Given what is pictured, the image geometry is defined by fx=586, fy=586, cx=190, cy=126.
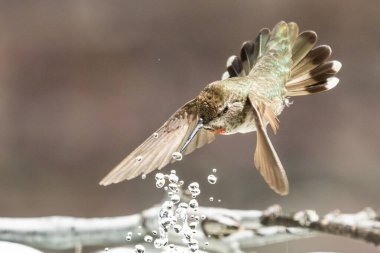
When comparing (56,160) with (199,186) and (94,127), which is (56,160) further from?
(199,186)

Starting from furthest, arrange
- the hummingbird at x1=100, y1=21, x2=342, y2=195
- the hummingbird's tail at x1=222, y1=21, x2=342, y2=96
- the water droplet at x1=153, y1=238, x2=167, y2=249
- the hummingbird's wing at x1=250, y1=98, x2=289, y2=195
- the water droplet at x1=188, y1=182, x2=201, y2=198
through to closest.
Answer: the water droplet at x1=153, y1=238, x2=167, y2=249 → the water droplet at x1=188, y1=182, x2=201, y2=198 → the hummingbird's tail at x1=222, y1=21, x2=342, y2=96 → the hummingbird at x1=100, y1=21, x2=342, y2=195 → the hummingbird's wing at x1=250, y1=98, x2=289, y2=195

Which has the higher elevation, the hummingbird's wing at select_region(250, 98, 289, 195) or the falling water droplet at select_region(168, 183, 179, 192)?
the falling water droplet at select_region(168, 183, 179, 192)

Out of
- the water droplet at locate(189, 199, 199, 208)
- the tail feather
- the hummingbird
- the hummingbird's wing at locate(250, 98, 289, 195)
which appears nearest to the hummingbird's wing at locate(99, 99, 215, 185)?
the hummingbird

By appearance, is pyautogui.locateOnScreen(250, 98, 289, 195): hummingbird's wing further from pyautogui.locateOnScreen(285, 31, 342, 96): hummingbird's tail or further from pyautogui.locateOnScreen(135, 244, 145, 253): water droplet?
pyautogui.locateOnScreen(135, 244, 145, 253): water droplet

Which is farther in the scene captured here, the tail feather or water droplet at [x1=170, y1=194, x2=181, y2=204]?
water droplet at [x1=170, y1=194, x2=181, y2=204]

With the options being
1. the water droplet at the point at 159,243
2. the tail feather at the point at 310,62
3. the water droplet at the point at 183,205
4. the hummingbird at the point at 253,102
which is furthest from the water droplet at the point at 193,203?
the tail feather at the point at 310,62

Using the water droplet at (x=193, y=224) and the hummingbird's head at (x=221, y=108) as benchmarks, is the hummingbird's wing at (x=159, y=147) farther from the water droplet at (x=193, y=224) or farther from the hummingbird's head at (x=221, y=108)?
the water droplet at (x=193, y=224)

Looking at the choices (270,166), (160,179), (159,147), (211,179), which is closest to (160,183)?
(160,179)
